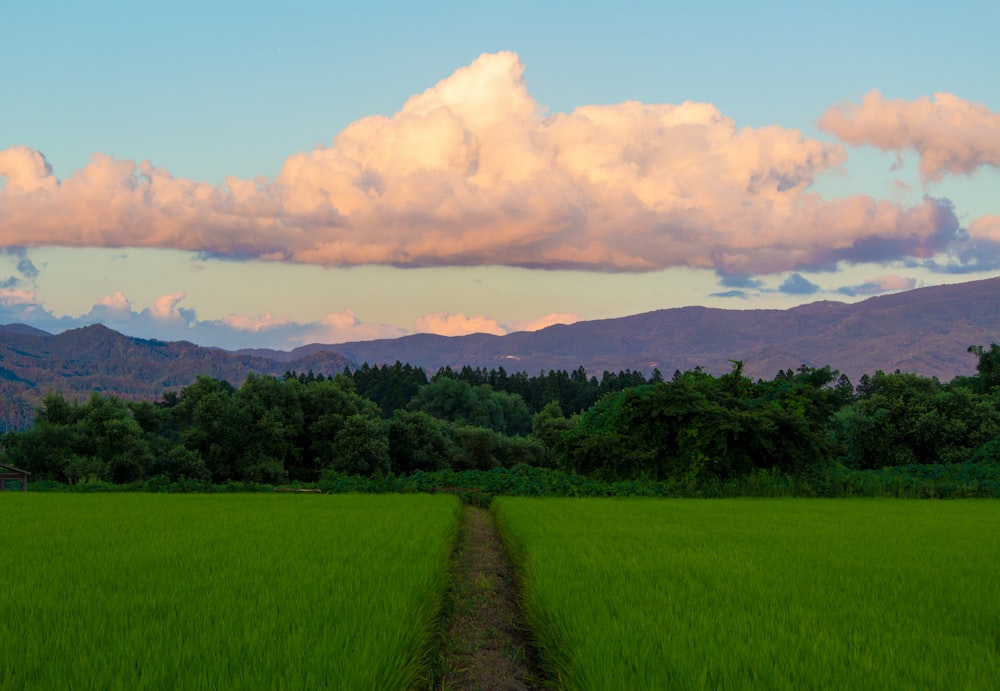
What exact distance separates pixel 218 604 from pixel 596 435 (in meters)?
24.5

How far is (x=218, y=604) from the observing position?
7.26 meters

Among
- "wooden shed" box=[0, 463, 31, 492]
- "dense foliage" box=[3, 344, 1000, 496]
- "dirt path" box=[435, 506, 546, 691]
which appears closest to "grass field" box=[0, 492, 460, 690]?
"dirt path" box=[435, 506, 546, 691]

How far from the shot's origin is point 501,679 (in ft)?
21.7

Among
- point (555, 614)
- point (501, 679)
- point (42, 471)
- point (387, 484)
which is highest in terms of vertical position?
point (555, 614)

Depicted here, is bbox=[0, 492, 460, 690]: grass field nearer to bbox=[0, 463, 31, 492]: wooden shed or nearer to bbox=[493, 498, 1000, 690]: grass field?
bbox=[493, 498, 1000, 690]: grass field

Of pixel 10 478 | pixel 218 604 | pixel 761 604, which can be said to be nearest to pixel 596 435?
pixel 761 604

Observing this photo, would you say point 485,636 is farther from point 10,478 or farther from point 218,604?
point 10,478

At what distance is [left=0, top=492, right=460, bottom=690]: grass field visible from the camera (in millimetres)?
5184

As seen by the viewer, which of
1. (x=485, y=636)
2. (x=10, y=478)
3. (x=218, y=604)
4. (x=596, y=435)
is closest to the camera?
(x=218, y=604)

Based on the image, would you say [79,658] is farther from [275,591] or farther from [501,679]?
[501,679]

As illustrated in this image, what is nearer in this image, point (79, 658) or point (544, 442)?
point (79, 658)

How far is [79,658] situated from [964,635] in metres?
7.21

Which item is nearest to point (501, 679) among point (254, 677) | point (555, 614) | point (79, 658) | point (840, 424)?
point (555, 614)

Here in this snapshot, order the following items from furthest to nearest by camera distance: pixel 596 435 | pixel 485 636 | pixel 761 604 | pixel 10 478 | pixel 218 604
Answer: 1. pixel 10 478
2. pixel 596 435
3. pixel 485 636
4. pixel 761 604
5. pixel 218 604
